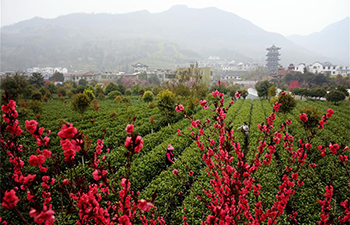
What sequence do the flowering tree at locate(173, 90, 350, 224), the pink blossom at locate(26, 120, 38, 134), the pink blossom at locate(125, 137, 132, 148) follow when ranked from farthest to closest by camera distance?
the flowering tree at locate(173, 90, 350, 224) → the pink blossom at locate(26, 120, 38, 134) → the pink blossom at locate(125, 137, 132, 148)

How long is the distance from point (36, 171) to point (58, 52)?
148436 mm

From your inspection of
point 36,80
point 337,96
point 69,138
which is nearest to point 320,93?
point 337,96

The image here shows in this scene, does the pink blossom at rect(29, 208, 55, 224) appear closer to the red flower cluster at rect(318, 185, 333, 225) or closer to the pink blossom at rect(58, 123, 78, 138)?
the pink blossom at rect(58, 123, 78, 138)

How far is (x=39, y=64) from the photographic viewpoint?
109 metres

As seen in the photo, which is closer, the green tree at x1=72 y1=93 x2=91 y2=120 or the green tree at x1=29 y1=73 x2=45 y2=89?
the green tree at x1=72 y1=93 x2=91 y2=120

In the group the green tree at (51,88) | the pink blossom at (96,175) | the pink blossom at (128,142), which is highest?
the pink blossom at (128,142)

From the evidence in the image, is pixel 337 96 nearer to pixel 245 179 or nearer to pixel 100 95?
pixel 245 179

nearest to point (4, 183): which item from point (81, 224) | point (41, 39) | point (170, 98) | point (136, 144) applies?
point (81, 224)

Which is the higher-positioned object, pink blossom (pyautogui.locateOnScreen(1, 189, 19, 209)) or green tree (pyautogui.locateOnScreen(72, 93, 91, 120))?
pink blossom (pyautogui.locateOnScreen(1, 189, 19, 209))

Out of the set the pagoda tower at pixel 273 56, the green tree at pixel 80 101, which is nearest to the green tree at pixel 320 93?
the green tree at pixel 80 101

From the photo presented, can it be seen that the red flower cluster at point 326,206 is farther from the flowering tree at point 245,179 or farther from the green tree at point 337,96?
the green tree at point 337,96

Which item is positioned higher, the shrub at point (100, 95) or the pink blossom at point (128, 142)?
the pink blossom at point (128, 142)

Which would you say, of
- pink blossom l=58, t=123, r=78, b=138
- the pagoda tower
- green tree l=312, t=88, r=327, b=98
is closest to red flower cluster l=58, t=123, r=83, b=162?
pink blossom l=58, t=123, r=78, b=138

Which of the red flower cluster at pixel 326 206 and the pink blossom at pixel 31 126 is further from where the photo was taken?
the red flower cluster at pixel 326 206
